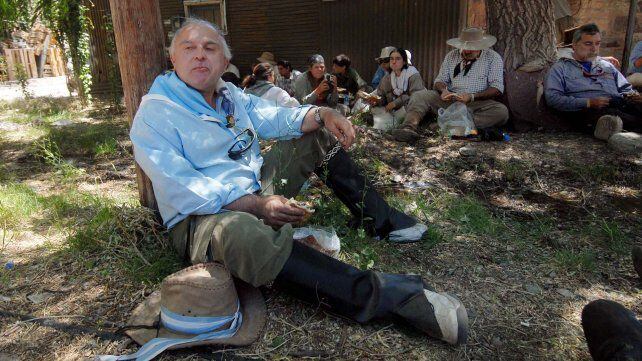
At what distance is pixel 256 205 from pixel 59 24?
829cm

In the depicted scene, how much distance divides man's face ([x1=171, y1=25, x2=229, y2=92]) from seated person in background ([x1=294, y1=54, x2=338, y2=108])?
159 inches

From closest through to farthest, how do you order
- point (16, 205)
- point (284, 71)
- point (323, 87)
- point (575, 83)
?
point (16, 205) → point (575, 83) → point (323, 87) → point (284, 71)

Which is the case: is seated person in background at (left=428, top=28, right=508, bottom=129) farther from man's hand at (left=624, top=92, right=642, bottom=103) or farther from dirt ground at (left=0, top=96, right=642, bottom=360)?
man's hand at (left=624, top=92, right=642, bottom=103)

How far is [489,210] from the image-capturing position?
3.60 m

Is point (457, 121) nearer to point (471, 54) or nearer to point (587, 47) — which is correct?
point (471, 54)

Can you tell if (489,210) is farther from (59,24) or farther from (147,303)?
(59,24)

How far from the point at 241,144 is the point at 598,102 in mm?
4489

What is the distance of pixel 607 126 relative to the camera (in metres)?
4.91

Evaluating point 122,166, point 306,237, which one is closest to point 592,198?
point 306,237

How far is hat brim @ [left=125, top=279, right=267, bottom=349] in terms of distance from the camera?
1.96 metres

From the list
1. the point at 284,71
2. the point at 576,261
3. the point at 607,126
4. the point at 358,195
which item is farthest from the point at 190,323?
the point at 284,71

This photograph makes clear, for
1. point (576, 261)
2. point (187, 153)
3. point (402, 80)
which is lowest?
point (576, 261)

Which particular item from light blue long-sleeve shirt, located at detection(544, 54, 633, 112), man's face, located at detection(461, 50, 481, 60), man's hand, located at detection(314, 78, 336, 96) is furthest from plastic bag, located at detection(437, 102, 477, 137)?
man's hand, located at detection(314, 78, 336, 96)

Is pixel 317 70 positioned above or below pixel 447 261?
above
